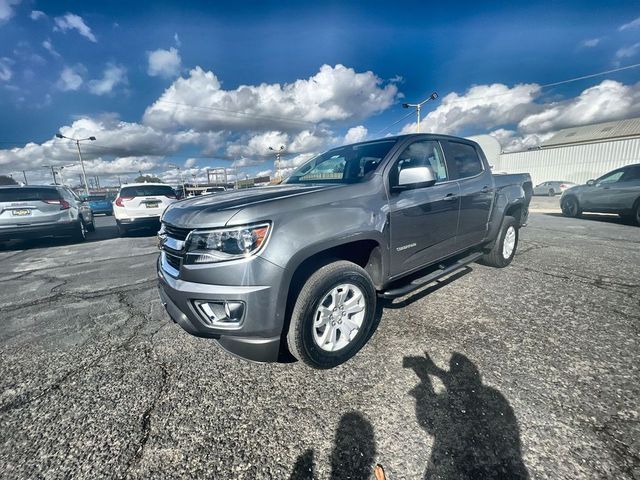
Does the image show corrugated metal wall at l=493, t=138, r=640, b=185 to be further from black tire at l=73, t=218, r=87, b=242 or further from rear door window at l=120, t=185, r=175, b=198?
black tire at l=73, t=218, r=87, b=242

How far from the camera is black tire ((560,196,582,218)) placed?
10338 mm

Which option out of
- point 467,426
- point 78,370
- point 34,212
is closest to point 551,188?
point 467,426

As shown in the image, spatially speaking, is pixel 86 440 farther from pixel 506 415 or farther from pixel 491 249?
pixel 491 249

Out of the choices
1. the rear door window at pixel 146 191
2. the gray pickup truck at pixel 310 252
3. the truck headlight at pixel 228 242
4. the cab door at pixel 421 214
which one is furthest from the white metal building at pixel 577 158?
the truck headlight at pixel 228 242

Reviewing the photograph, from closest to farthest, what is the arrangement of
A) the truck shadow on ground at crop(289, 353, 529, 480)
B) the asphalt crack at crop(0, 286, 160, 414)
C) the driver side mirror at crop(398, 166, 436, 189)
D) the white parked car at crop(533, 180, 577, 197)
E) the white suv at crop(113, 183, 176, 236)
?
the truck shadow on ground at crop(289, 353, 529, 480), the asphalt crack at crop(0, 286, 160, 414), the driver side mirror at crop(398, 166, 436, 189), the white suv at crop(113, 183, 176, 236), the white parked car at crop(533, 180, 577, 197)

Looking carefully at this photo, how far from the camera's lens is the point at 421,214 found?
2.87m

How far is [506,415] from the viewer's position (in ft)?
5.79

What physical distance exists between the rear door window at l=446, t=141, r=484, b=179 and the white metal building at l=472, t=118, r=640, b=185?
1950cm

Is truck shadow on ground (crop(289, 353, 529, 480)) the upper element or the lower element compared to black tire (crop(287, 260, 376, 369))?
lower

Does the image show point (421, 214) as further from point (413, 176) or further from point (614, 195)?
point (614, 195)

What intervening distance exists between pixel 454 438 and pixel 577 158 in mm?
38866

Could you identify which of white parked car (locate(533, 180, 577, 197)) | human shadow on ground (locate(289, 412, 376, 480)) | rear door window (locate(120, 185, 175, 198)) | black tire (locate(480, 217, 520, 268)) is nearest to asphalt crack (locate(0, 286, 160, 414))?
human shadow on ground (locate(289, 412, 376, 480))

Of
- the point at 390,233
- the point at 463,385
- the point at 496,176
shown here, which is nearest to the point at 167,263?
the point at 390,233

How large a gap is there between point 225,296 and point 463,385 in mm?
1728
